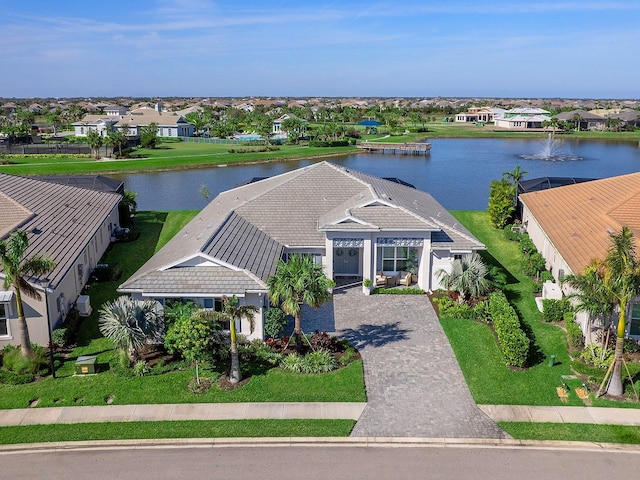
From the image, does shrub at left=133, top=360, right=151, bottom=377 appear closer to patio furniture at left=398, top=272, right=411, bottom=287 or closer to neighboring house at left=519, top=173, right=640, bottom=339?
patio furniture at left=398, top=272, right=411, bottom=287

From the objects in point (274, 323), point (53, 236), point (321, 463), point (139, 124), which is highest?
point (139, 124)

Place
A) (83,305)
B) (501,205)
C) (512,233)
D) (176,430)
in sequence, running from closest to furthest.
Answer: (176,430) < (83,305) < (512,233) < (501,205)

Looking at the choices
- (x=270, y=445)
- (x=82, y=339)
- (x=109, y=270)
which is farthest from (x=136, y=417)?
(x=109, y=270)

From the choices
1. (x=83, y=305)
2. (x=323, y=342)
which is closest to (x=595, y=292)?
A: (x=323, y=342)

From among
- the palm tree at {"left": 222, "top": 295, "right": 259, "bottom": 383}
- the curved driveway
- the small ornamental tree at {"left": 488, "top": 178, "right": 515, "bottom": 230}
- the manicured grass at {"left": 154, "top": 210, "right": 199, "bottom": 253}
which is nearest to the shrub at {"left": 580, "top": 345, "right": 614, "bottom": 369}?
the curved driveway

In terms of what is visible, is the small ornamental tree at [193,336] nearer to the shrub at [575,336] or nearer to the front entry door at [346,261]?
the front entry door at [346,261]

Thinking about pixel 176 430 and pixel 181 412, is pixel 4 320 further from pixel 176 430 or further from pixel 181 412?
pixel 176 430

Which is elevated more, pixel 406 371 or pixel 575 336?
pixel 575 336
